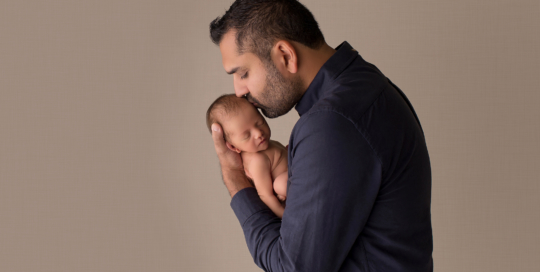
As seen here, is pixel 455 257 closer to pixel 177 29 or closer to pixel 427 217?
pixel 427 217

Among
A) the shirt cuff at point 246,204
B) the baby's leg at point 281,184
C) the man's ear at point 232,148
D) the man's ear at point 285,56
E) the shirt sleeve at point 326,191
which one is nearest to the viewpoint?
the shirt sleeve at point 326,191

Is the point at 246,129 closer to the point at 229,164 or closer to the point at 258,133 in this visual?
the point at 258,133

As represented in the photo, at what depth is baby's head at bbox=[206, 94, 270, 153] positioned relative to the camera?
6.71ft

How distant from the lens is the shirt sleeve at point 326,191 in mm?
1272

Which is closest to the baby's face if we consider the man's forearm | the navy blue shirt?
the man's forearm

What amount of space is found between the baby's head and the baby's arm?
62 millimetres

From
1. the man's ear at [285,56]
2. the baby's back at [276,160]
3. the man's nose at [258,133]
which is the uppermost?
the man's ear at [285,56]

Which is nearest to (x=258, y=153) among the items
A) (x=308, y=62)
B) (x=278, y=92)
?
(x=278, y=92)

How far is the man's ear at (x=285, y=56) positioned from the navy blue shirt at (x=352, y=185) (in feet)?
0.33

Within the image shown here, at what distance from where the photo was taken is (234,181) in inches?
76.9

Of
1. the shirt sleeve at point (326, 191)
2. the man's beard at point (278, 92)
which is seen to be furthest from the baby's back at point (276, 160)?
the shirt sleeve at point (326, 191)

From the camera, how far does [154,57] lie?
3.16m

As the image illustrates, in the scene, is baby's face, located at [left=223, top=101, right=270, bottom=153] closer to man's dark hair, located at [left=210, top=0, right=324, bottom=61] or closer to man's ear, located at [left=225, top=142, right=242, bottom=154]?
man's ear, located at [left=225, top=142, right=242, bottom=154]

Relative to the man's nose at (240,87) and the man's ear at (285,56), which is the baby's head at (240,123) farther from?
the man's ear at (285,56)
